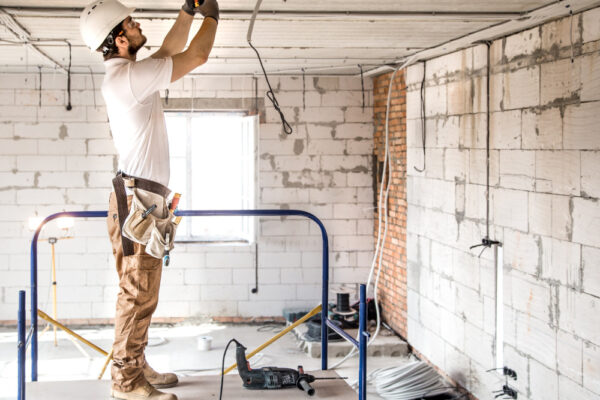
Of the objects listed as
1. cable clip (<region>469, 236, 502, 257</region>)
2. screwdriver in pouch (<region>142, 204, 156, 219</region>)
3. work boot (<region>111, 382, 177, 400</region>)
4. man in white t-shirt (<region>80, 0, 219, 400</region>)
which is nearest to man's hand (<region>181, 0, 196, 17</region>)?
man in white t-shirt (<region>80, 0, 219, 400</region>)

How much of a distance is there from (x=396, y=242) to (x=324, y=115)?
5.45ft

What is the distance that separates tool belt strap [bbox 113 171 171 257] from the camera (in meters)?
3.31

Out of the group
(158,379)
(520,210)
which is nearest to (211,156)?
(520,210)

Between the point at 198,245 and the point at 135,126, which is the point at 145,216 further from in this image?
the point at 198,245

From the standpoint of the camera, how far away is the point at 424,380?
223 inches

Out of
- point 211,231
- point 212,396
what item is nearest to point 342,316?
point 211,231

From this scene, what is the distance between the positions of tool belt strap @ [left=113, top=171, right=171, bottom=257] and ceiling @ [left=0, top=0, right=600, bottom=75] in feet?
3.70

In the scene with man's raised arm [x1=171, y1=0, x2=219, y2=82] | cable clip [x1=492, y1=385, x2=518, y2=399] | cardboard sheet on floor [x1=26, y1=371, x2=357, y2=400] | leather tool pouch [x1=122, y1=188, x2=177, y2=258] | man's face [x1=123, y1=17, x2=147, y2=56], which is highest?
man's face [x1=123, y1=17, x2=147, y2=56]

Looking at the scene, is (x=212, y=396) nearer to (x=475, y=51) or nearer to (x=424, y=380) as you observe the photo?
(x=424, y=380)

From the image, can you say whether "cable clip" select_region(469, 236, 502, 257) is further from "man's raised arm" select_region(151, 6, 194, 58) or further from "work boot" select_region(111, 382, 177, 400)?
"man's raised arm" select_region(151, 6, 194, 58)

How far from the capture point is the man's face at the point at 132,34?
3266mm

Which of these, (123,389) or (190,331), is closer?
(123,389)

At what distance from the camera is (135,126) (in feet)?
10.7

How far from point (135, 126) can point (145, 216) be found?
0.40m
